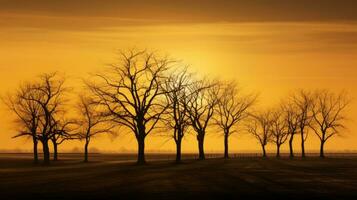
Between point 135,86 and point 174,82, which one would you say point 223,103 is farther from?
point 135,86

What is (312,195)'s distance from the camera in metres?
37.0

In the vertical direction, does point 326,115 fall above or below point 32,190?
above

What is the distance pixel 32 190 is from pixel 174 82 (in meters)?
62.4

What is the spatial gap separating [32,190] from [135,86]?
4741 centimetres

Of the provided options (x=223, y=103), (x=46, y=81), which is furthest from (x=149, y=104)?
(x=223, y=103)

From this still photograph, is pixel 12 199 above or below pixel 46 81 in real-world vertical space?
below

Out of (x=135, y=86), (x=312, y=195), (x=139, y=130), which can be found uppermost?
(x=135, y=86)

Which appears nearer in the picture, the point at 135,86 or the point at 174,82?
the point at 135,86

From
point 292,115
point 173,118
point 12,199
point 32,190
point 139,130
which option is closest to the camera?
point 12,199

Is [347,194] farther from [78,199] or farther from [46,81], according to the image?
[46,81]

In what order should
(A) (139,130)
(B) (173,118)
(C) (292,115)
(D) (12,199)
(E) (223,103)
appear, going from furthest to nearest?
(C) (292,115), (E) (223,103), (B) (173,118), (A) (139,130), (D) (12,199)

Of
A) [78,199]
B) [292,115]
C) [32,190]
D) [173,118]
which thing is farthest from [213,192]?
[292,115]

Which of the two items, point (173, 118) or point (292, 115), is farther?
point (292, 115)

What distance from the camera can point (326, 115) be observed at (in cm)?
13325
